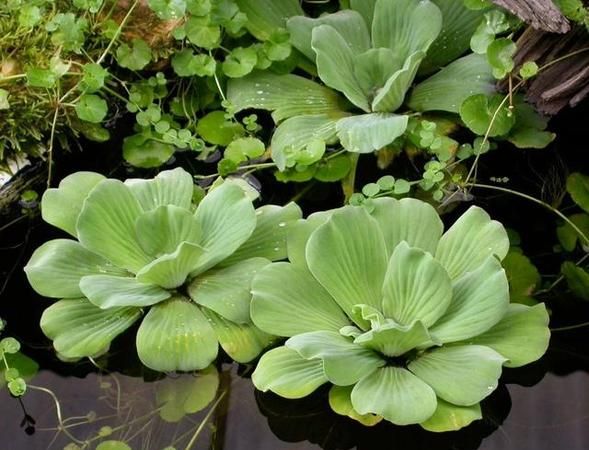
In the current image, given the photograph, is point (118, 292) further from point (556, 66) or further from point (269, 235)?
point (556, 66)

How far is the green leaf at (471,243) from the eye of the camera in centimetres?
160

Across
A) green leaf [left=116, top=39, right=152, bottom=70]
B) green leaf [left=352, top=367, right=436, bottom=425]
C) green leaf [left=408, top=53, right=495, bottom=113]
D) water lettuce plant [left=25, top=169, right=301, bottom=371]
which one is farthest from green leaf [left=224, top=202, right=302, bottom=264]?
green leaf [left=116, top=39, right=152, bottom=70]

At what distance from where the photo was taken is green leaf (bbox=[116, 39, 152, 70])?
203 cm

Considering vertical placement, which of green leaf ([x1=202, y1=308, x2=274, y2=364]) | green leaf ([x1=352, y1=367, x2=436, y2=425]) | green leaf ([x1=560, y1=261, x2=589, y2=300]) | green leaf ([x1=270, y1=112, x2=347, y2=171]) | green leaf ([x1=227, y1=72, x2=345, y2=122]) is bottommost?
green leaf ([x1=560, y1=261, x2=589, y2=300])

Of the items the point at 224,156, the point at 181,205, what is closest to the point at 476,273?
the point at 181,205

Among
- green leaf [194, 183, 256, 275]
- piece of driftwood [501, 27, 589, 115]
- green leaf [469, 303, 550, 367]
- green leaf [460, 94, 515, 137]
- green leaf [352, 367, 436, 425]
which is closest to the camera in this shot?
green leaf [352, 367, 436, 425]

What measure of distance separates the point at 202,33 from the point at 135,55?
166mm

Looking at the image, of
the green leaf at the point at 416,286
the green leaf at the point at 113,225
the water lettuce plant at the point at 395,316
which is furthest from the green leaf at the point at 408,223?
the green leaf at the point at 113,225

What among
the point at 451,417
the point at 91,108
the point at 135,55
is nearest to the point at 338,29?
the point at 135,55

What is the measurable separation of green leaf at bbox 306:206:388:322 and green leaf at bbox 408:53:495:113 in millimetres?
457

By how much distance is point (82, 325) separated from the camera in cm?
163

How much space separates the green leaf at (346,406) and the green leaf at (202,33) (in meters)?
0.87

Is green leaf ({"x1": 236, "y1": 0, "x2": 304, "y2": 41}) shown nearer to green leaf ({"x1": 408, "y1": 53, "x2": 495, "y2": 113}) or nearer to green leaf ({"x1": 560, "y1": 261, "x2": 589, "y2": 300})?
green leaf ({"x1": 408, "y1": 53, "x2": 495, "y2": 113})

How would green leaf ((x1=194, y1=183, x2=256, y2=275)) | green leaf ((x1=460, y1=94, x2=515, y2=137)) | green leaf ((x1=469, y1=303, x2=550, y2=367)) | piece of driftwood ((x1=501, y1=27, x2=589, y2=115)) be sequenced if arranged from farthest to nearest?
green leaf ((x1=460, y1=94, x2=515, y2=137)), piece of driftwood ((x1=501, y1=27, x2=589, y2=115)), green leaf ((x1=194, y1=183, x2=256, y2=275)), green leaf ((x1=469, y1=303, x2=550, y2=367))
